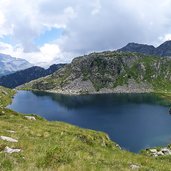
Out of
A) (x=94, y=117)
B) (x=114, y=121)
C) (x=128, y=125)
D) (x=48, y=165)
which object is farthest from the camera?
(x=94, y=117)

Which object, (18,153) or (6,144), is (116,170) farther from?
(6,144)

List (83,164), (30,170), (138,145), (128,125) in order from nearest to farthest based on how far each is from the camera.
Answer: (30,170) < (83,164) < (138,145) < (128,125)

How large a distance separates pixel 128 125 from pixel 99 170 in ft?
472

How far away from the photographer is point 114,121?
6624 inches

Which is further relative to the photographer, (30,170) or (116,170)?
(116,170)

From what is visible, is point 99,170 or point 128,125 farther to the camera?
point 128,125

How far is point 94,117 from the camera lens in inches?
7293

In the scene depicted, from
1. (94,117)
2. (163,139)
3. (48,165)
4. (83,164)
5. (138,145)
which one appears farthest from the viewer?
(94,117)

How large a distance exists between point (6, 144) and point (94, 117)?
16703 centimetres

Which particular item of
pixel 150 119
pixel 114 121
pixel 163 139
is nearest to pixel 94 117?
pixel 114 121

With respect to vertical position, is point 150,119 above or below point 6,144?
below

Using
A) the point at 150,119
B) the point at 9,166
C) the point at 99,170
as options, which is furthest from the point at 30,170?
the point at 150,119

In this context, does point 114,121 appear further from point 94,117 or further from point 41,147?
point 41,147

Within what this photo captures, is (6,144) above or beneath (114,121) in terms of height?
above
